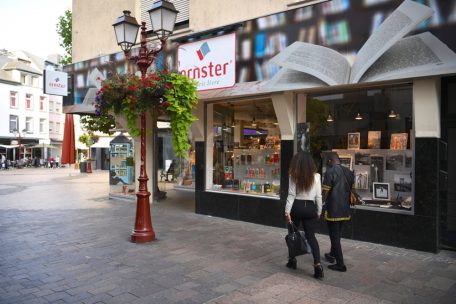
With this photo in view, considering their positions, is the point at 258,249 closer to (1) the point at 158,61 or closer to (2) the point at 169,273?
(2) the point at 169,273

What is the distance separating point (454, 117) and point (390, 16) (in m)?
2.03

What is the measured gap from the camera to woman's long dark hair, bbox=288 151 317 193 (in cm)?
518

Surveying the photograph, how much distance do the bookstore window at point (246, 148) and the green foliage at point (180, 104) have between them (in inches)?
93.9

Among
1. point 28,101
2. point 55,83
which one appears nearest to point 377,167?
point 55,83

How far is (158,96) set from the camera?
711 cm

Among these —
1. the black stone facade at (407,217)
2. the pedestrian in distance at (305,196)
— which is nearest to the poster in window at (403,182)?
the black stone facade at (407,217)

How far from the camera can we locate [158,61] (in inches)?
406

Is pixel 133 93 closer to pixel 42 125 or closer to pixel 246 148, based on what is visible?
pixel 246 148

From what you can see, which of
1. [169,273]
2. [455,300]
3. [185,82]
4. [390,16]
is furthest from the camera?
[185,82]

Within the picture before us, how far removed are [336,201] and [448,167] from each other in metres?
2.69

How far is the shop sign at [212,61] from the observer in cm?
864

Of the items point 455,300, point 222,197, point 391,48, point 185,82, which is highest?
point 391,48

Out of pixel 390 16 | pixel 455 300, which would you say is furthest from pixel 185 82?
pixel 455 300

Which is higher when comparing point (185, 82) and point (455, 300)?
point (185, 82)
